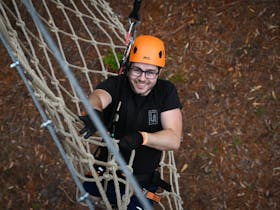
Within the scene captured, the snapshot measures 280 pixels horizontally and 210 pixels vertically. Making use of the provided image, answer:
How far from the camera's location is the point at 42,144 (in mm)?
3547

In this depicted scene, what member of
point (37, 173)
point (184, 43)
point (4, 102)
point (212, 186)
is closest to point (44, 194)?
point (37, 173)

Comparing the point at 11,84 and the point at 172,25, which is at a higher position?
the point at 172,25

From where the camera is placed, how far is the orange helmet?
7.55 ft

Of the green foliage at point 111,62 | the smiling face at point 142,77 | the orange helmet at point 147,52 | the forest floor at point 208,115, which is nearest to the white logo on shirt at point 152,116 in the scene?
the smiling face at point 142,77

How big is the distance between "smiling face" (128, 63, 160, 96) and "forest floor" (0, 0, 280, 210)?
148 cm

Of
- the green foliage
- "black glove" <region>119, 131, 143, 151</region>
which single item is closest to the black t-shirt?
"black glove" <region>119, 131, 143, 151</region>

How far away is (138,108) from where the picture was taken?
233 cm

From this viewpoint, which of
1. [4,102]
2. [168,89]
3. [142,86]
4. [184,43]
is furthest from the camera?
[184,43]

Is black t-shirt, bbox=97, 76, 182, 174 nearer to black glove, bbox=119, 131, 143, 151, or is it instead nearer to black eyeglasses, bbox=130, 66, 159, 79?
black eyeglasses, bbox=130, 66, 159, 79

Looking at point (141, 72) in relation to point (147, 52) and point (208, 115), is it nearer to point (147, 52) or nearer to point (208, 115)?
point (147, 52)

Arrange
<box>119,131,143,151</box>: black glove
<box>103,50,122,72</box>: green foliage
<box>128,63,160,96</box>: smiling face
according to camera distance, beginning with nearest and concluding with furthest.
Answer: <box>119,131,143,151</box>: black glove < <box>128,63,160,96</box>: smiling face < <box>103,50,122,72</box>: green foliage

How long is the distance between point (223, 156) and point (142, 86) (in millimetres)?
1657

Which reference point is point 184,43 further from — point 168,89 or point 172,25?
point 168,89

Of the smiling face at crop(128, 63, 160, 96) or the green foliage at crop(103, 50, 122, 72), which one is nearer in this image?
the smiling face at crop(128, 63, 160, 96)
